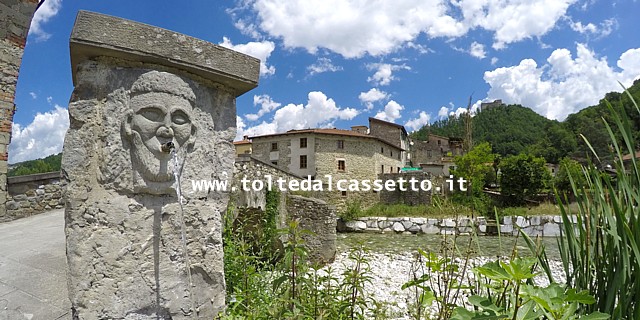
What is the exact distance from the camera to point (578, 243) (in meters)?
1.26

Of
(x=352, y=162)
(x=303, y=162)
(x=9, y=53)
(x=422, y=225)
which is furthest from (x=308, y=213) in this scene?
(x=352, y=162)

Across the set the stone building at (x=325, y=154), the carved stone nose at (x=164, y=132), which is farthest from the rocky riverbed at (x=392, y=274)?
the stone building at (x=325, y=154)

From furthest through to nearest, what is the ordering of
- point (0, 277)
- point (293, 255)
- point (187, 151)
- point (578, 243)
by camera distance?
1. point (0, 277)
2. point (187, 151)
3. point (293, 255)
4. point (578, 243)

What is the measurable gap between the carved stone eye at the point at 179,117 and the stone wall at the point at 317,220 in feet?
24.9

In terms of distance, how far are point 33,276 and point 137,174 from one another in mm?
2924

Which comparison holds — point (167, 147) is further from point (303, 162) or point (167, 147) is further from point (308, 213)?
point (303, 162)

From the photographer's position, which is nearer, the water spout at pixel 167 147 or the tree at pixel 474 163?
the water spout at pixel 167 147

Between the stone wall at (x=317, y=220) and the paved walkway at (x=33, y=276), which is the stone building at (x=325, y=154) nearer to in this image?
the stone wall at (x=317, y=220)

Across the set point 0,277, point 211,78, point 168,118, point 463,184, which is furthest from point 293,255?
point 463,184

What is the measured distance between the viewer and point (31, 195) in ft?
26.0

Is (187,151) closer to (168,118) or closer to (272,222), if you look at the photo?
(168,118)

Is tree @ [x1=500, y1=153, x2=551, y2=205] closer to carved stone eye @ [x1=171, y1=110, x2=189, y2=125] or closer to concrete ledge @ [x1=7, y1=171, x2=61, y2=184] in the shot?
concrete ledge @ [x1=7, y1=171, x2=61, y2=184]

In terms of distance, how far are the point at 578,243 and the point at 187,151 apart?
69.8 inches

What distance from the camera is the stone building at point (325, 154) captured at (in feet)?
81.5
